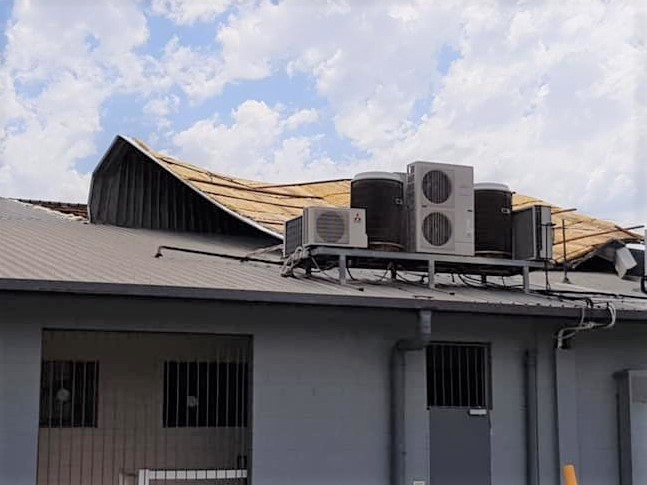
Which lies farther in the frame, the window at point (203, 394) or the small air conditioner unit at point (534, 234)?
the small air conditioner unit at point (534, 234)

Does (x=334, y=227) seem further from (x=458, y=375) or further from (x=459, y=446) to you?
(x=459, y=446)

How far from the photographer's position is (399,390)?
1047 cm

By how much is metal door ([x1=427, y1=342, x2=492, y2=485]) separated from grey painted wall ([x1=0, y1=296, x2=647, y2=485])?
0.14 meters

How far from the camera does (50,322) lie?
916 centimetres

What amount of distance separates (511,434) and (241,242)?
5.19 meters

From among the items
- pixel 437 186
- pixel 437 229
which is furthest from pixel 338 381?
pixel 437 186

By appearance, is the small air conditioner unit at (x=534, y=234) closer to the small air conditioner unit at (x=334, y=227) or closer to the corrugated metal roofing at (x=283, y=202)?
the small air conditioner unit at (x=334, y=227)

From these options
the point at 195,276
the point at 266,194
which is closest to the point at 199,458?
the point at 195,276

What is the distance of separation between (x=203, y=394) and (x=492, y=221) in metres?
3.78

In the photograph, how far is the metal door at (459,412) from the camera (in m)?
10.7

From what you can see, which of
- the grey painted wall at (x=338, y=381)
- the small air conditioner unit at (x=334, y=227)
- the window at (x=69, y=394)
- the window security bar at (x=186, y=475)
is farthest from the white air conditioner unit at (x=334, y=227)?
the window at (x=69, y=394)

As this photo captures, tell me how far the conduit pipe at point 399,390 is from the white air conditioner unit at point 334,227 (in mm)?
1153

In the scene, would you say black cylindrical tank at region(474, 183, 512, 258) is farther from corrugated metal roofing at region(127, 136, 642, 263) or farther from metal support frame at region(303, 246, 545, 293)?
corrugated metal roofing at region(127, 136, 642, 263)

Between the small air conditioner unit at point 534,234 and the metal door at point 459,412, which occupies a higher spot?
the small air conditioner unit at point 534,234
